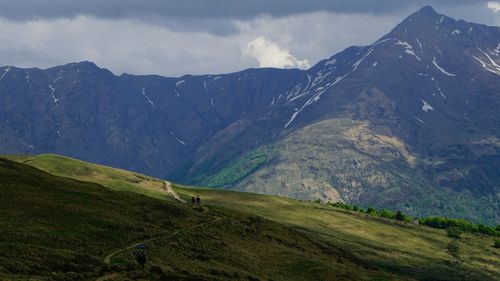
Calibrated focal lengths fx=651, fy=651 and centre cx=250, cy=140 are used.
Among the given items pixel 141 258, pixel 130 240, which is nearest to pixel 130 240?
pixel 130 240

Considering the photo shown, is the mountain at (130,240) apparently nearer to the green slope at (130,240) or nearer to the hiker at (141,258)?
the green slope at (130,240)

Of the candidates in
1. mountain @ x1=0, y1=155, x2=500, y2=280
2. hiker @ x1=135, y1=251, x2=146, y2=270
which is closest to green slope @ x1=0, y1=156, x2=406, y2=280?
mountain @ x1=0, y1=155, x2=500, y2=280

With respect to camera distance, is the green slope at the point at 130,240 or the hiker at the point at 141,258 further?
the hiker at the point at 141,258

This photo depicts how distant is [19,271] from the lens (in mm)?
68812

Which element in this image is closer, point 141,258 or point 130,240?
point 141,258

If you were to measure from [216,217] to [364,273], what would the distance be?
35.1m

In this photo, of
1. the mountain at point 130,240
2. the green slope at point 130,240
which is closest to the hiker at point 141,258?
the mountain at point 130,240

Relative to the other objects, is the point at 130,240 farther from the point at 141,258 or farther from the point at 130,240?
the point at 141,258

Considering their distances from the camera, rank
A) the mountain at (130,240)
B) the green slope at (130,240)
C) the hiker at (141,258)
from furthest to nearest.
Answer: the hiker at (141,258), the green slope at (130,240), the mountain at (130,240)

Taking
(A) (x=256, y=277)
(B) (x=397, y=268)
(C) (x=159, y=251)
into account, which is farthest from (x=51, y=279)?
(B) (x=397, y=268)

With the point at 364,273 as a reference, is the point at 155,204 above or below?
above

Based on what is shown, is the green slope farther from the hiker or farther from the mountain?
the hiker

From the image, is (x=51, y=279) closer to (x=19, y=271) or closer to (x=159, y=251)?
(x=19, y=271)

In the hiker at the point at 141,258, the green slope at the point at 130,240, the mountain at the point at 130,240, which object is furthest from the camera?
the hiker at the point at 141,258
